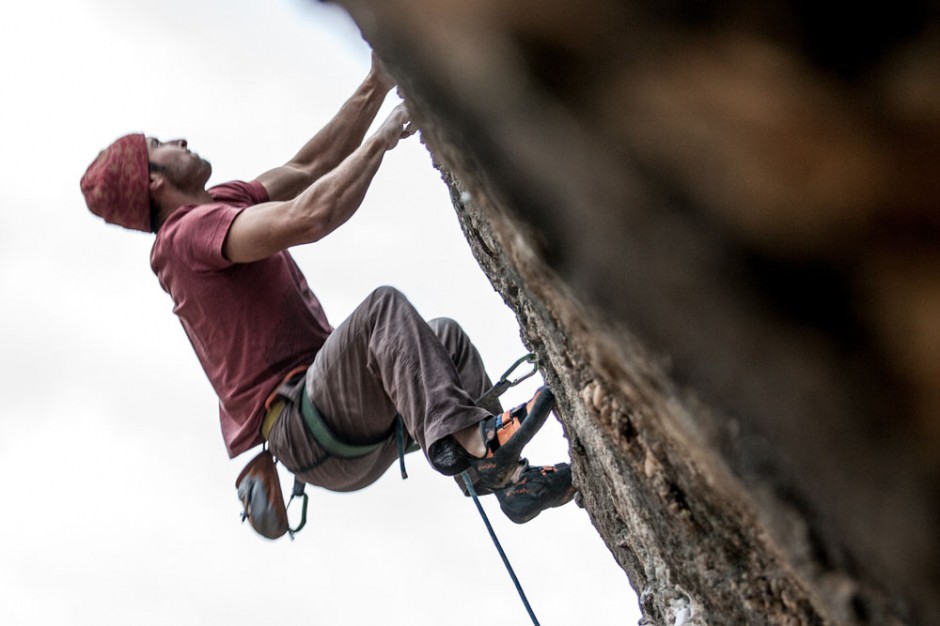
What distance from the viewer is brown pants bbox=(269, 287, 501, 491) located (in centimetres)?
293

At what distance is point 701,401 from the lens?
0.78 m

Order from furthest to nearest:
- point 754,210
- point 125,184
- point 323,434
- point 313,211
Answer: point 125,184 → point 323,434 → point 313,211 → point 754,210

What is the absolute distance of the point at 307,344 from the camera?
3.48 m

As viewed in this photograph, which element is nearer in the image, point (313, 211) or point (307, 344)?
point (313, 211)

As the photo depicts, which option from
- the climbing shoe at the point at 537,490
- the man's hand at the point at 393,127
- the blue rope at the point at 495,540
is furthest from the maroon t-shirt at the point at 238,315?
the climbing shoe at the point at 537,490

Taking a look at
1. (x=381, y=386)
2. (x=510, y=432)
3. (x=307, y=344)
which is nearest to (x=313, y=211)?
(x=381, y=386)

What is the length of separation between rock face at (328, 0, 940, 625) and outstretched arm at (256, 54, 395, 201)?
338 cm

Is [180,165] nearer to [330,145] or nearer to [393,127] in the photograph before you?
[330,145]

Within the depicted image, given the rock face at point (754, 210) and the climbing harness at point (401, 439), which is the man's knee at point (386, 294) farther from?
the rock face at point (754, 210)

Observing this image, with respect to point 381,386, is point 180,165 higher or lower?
higher

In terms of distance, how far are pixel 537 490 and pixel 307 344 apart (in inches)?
37.4

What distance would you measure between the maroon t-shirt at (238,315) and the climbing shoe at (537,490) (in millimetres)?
848

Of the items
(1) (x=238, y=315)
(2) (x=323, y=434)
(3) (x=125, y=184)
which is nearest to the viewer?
(2) (x=323, y=434)

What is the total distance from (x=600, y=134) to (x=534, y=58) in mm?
61
